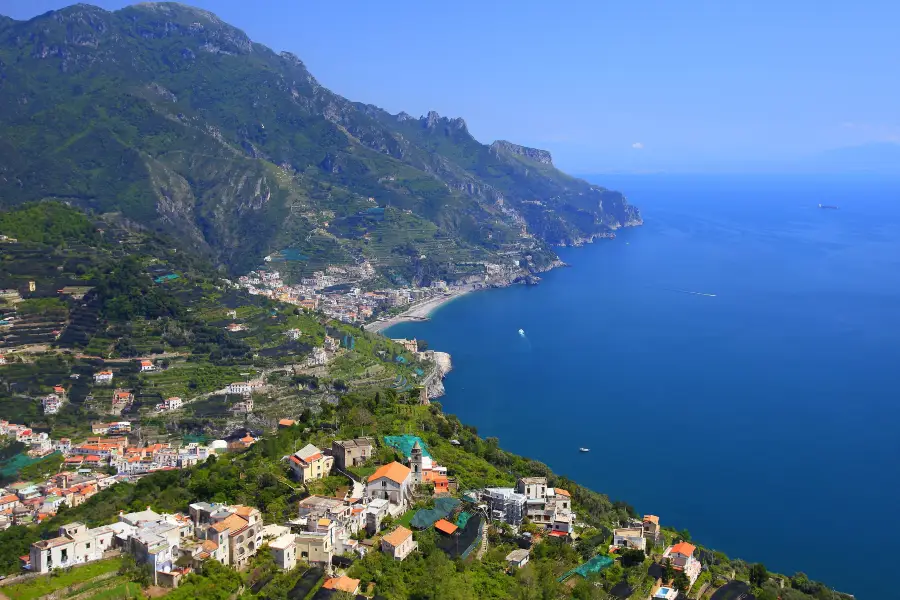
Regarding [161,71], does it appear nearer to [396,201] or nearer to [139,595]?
[396,201]

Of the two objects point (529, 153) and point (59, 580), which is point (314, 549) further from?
point (529, 153)

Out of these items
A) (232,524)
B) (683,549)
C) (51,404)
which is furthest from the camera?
(51,404)

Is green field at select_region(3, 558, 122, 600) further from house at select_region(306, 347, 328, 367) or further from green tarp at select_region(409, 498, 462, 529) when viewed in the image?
house at select_region(306, 347, 328, 367)

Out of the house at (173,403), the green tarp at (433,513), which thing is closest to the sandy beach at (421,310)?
the house at (173,403)

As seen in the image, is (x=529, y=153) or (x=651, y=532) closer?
(x=651, y=532)

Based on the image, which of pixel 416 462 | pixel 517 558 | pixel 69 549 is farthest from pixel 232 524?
pixel 517 558
